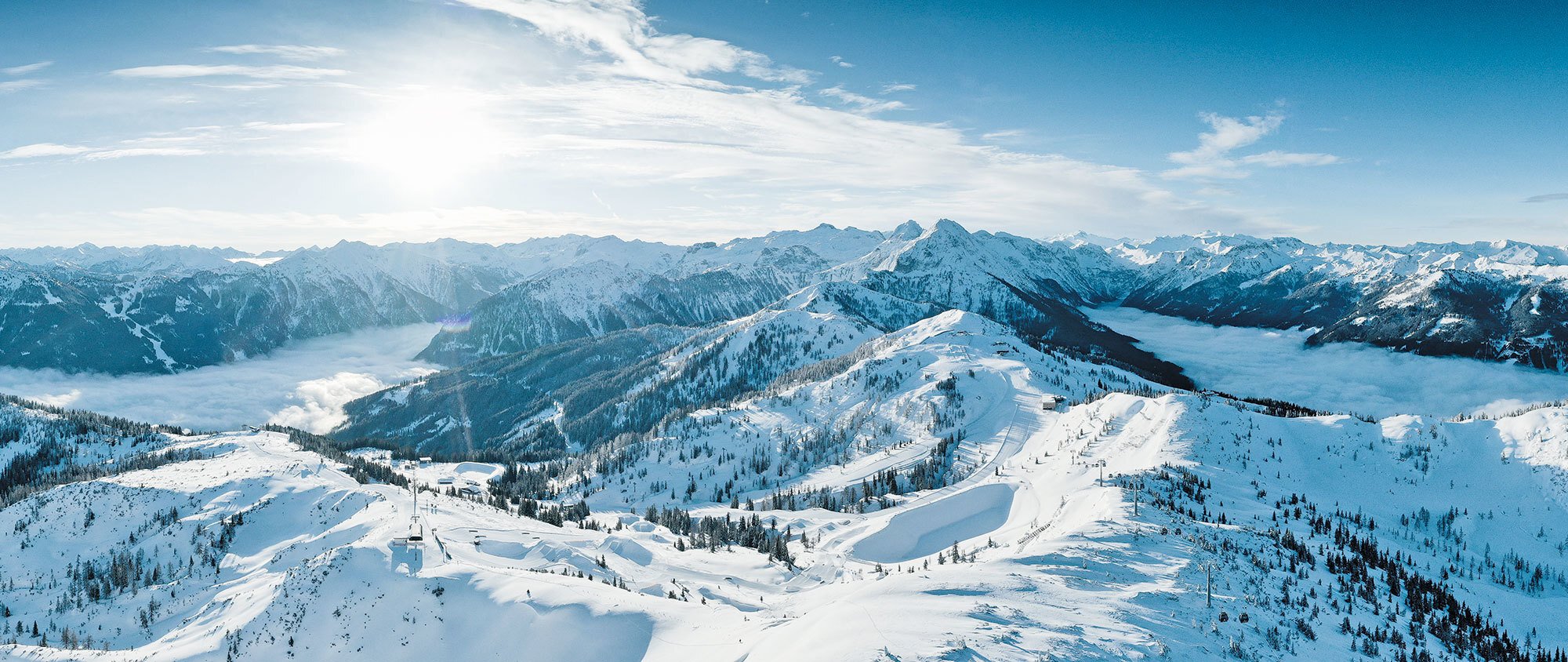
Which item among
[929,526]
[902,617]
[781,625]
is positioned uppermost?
[902,617]

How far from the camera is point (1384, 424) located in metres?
128

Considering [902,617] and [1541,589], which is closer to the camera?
[902,617]

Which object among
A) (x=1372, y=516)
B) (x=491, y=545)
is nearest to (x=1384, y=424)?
(x=1372, y=516)

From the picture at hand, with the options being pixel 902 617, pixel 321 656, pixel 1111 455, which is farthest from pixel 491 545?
pixel 1111 455

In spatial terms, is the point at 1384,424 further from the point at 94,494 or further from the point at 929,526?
the point at 94,494

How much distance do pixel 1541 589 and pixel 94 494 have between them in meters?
232

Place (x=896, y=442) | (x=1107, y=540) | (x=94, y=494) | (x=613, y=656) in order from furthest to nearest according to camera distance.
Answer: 1. (x=896, y=442)
2. (x=94, y=494)
3. (x=1107, y=540)
4. (x=613, y=656)

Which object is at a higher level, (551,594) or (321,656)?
(551,594)

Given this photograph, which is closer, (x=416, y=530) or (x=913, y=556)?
(x=416, y=530)

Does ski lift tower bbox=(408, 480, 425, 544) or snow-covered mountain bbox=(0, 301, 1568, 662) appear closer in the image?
snow-covered mountain bbox=(0, 301, 1568, 662)

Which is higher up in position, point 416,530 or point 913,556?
point 416,530

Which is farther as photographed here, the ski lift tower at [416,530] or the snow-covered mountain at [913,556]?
the ski lift tower at [416,530]

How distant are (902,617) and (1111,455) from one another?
97005mm

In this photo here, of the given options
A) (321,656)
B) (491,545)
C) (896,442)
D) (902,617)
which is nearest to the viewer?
(902,617)
